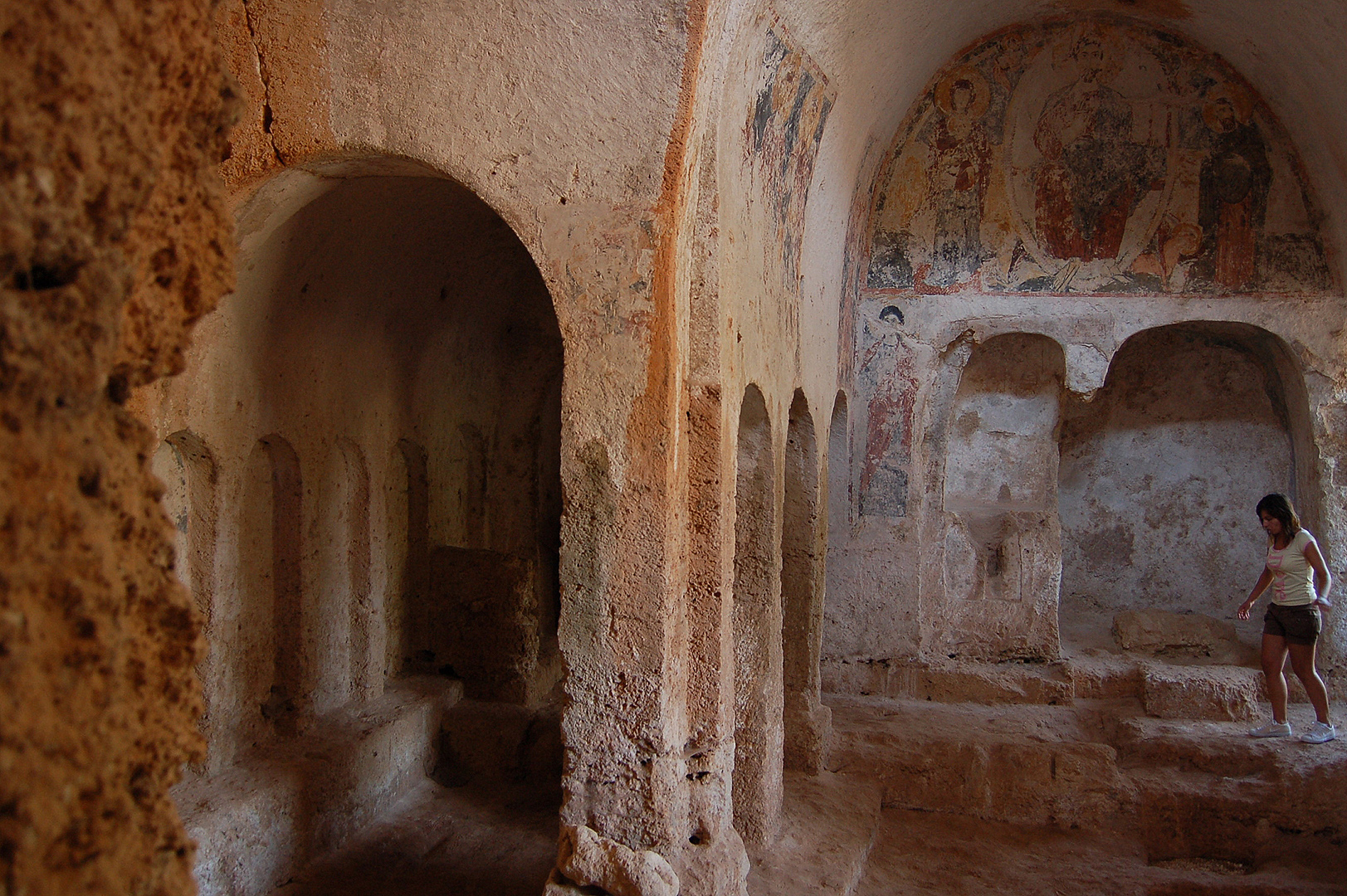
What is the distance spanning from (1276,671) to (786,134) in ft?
16.5

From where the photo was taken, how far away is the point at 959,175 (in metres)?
7.75

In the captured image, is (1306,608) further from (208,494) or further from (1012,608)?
(208,494)

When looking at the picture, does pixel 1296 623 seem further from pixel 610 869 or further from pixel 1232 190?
pixel 610 869

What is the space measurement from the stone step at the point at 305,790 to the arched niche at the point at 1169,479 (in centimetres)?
601

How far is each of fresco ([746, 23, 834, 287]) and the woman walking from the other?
387cm

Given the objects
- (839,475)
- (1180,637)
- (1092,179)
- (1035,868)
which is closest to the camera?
(1035,868)

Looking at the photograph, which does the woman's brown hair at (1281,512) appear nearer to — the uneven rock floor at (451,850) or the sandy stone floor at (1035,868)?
the sandy stone floor at (1035,868)

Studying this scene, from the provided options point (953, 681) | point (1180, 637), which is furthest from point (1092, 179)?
point (953, 681)

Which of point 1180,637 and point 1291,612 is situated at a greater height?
point 1291,612

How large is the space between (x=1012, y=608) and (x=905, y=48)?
4329 mm

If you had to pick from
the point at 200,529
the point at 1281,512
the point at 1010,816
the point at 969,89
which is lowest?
the point at 1010,816

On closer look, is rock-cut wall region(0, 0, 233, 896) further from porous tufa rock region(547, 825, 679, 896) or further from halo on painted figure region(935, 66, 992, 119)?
halo on painted figure region(935, 66, 992, 119)

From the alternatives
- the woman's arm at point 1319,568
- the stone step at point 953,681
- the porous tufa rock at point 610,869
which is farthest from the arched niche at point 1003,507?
the porous tufa rock at point 610,869

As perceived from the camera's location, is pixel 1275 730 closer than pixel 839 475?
Yes
